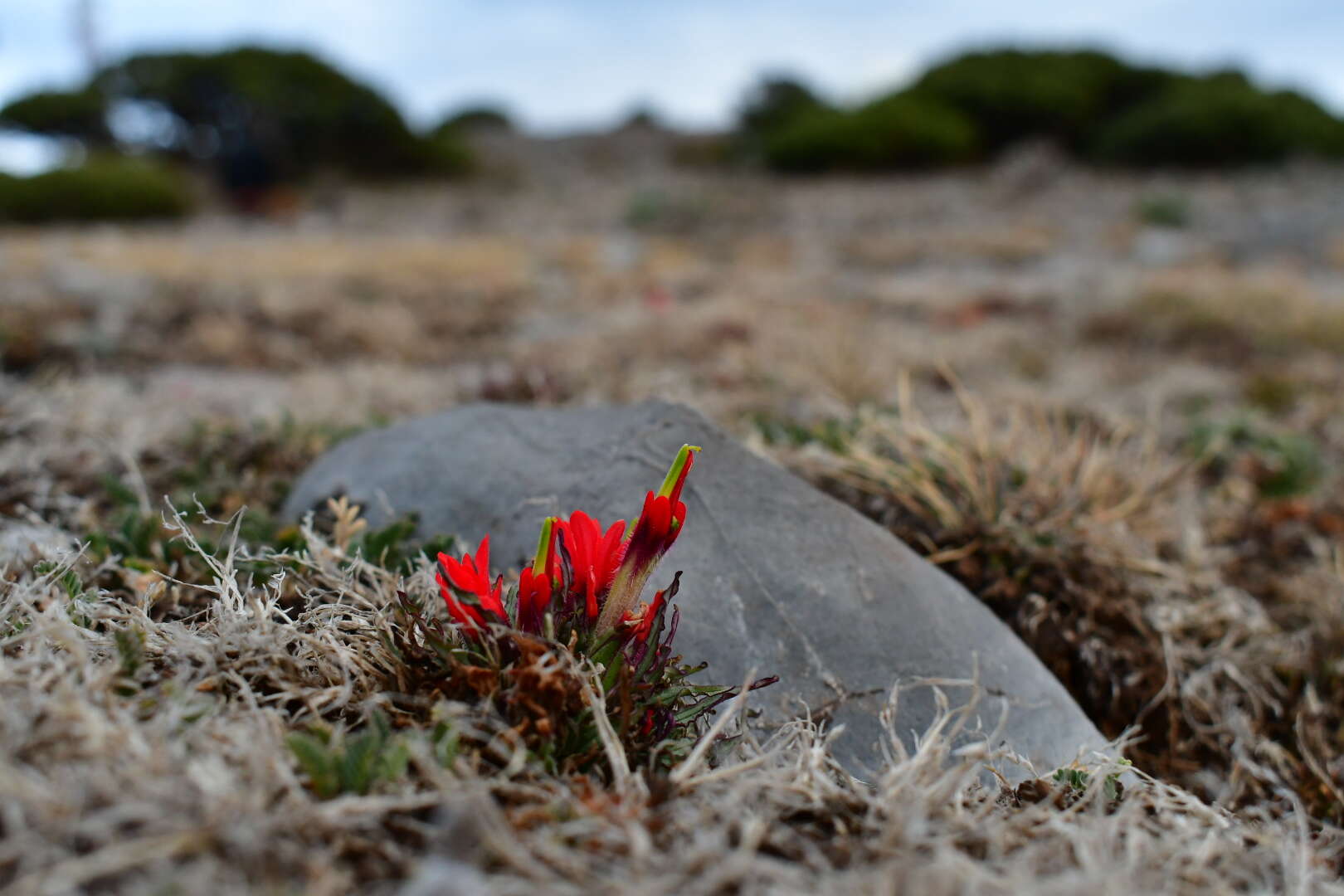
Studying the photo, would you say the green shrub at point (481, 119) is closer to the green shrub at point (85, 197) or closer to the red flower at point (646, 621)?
the green shrub at point (85, 197)

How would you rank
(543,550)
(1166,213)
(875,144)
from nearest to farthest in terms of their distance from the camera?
(543,550) < (1166,213) < (875,144)

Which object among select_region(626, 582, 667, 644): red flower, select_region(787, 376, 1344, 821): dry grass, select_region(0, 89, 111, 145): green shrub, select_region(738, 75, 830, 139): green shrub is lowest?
select_region(787, 376, 1344, 821): dry grass

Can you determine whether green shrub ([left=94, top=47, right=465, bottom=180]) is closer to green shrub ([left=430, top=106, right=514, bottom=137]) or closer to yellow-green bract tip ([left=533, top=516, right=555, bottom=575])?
green shrub ([left=430, top=106, right=514, bottom=137])

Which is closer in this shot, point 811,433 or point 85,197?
point 811,433

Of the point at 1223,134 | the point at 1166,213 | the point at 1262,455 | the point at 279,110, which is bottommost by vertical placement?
the point at 1262,455

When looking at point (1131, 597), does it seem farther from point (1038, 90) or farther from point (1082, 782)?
point (1038, 90)

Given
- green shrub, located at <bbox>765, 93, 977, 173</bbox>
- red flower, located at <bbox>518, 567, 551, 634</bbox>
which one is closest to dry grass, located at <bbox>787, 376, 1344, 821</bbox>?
red flower, located at <bbox>518, 567, 551, 634</bbox>

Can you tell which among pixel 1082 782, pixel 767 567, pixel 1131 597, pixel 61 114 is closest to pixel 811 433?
pixel 1131 597
